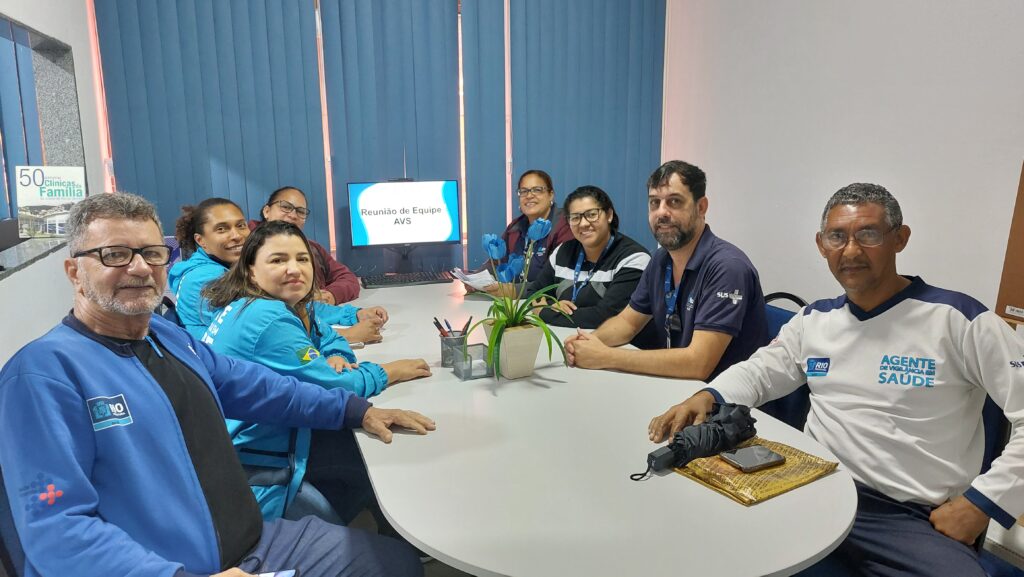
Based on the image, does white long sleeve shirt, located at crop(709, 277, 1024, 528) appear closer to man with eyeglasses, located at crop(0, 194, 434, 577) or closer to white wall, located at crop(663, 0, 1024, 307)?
man with eyeglasses, located at crop(0, 194, 434, 577)

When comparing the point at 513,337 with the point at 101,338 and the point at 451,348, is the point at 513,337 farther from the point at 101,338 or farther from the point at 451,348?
the point at 101,338

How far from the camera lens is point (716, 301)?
197 cm

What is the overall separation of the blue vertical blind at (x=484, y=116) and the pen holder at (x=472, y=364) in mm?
2087

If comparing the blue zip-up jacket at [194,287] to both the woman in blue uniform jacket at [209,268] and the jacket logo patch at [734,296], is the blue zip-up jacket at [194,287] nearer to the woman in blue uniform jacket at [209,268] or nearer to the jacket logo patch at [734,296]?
the woman in blue uniform jacket at [209,268]

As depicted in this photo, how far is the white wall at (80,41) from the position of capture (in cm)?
256

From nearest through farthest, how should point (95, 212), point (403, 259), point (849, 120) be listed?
point (95, 212) → point (849, 120) → point (403, 259)

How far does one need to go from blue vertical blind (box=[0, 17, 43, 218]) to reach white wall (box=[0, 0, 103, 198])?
0.09 metres

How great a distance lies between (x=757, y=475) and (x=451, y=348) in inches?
39.1

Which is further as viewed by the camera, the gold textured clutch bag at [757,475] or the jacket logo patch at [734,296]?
the jacket logo patch at [734,296]

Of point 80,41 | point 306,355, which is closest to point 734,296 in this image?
point 306,355

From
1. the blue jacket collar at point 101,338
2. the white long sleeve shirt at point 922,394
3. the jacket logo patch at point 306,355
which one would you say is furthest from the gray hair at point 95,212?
the white long sleeve shirt at point 922,394

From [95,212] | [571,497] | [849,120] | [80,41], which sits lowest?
[571,497]

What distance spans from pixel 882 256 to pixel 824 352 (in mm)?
270

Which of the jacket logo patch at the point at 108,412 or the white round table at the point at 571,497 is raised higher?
the jacket logo patch at the point at 108,412
